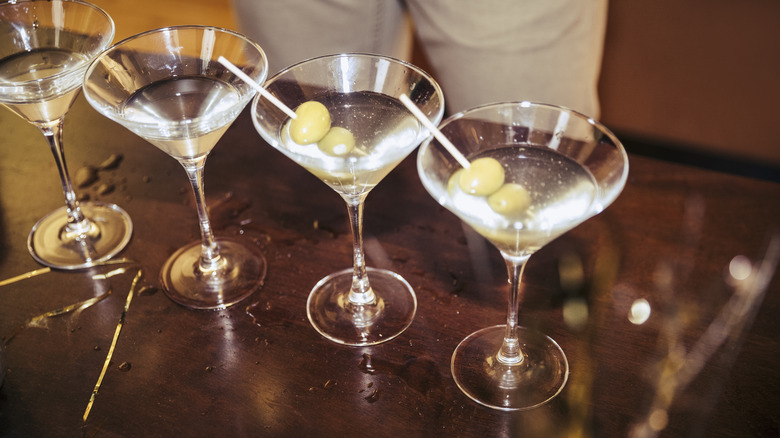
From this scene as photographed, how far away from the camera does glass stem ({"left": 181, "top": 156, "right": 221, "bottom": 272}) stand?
42.3 inches

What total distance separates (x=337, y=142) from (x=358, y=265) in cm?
20

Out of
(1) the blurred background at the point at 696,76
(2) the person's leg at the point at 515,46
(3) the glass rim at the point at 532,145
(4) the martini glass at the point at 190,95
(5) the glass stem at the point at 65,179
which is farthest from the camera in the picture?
(1) the blurred background at the point at 696,76

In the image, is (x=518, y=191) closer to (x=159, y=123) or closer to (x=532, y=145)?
(x=532, y=145)

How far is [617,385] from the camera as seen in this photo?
0.93 meters

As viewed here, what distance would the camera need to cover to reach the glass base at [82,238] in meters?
1.18

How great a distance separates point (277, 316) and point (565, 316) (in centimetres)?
40

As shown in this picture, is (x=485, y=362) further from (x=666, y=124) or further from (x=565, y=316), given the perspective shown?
(x=666, y=124)

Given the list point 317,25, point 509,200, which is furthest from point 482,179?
point 317,25

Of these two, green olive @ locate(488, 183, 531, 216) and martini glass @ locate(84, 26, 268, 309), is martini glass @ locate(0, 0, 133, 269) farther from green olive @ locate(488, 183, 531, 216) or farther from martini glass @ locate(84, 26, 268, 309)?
green olive @ locate(488, 183, 531, 216)

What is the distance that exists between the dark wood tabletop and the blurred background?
950 millimetres

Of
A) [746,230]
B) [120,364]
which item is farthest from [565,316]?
[120,364]

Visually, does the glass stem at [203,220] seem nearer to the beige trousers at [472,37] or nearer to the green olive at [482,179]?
the green olive at [482,179]

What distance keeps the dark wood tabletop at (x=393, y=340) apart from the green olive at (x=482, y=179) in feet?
0.79

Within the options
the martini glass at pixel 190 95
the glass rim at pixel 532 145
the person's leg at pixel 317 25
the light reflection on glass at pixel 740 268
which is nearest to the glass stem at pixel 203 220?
the martini glass at pixel 190 95
